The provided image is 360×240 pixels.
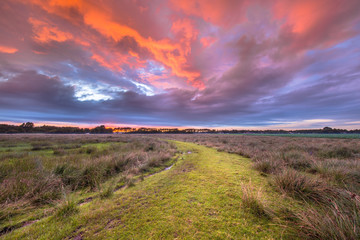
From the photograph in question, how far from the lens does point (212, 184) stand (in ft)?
13.4

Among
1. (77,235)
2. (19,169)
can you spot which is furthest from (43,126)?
(77,235)

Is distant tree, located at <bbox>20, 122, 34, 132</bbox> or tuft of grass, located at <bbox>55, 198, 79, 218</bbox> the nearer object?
tuft of grass, located at <bbox>55, 198, 79, 218</bbox>

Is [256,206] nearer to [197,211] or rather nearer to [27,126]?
[197,211]

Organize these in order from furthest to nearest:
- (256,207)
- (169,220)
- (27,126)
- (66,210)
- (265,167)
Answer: (27,126) < (265,167) < (66,210) < (256,207) < (169,220)

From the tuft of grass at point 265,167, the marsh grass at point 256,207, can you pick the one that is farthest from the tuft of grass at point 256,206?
the tuft of grass at point 265,167

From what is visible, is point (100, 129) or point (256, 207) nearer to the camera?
point (256, 207)

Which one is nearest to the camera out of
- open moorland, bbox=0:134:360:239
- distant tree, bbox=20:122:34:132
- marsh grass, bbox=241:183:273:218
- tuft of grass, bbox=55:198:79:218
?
open moorland, bbox=0:134:360:239

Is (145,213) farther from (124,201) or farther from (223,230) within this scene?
(223,230)

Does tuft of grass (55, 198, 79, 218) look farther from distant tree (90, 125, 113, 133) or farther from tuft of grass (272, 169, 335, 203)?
distant tree (90, 125, 113, 133)

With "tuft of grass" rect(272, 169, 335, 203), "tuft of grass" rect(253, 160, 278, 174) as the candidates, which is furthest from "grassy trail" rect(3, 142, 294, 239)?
"tuft of grass" rect(253, 160, 278, 174)

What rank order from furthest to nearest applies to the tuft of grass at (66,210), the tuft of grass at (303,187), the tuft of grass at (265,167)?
the tuft of grass at (265,167) < the tuft of grass at (303,187) < the tuft of grass at (66,210)

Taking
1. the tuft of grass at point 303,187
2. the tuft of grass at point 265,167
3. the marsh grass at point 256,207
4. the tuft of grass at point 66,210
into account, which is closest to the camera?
the marsh grass at point 256,207

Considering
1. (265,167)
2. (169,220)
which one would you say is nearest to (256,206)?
(169,220)

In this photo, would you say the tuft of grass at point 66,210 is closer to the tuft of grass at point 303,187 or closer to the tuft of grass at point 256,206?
the tuft of grass at point 256,206
